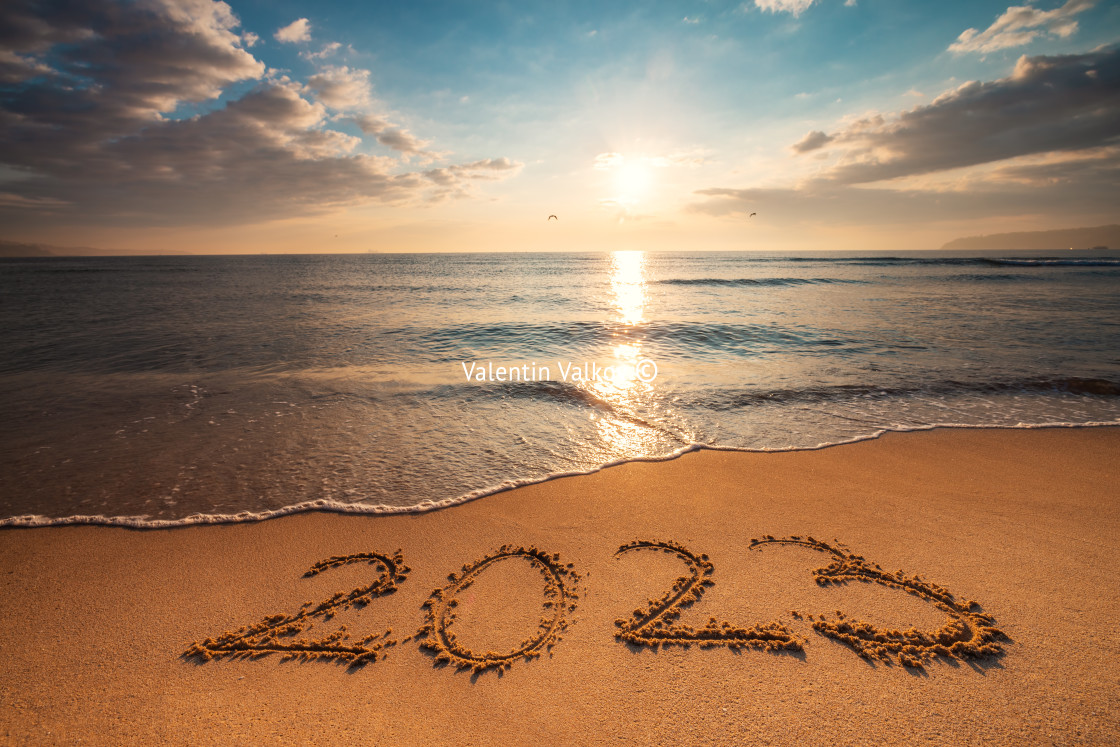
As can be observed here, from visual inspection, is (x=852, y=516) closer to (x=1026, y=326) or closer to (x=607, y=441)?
(x=607, y=441)

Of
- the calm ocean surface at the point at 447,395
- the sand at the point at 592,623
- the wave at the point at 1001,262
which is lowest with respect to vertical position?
the sand at the point at 592,623

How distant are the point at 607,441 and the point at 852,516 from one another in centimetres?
315

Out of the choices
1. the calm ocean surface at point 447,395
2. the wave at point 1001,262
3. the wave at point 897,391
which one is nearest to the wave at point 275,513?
the calm ocean surface at point 447,395

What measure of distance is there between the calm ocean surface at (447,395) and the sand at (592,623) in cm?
91

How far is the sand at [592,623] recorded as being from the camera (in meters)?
2.52

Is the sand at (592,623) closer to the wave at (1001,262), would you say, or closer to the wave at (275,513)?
the wave at (275,513)

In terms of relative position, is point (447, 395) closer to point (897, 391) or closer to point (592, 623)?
point (592, 623)

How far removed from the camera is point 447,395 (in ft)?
28.4

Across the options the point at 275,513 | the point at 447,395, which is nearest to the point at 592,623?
the point at 275,513

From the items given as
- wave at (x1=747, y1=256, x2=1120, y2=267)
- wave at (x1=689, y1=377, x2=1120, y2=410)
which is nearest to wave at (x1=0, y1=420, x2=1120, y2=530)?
wave at (x1=689, y1=377, x2=1120, y2=410)

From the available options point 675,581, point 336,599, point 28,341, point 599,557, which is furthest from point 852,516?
point 28,341

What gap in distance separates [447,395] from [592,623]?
6211 mm

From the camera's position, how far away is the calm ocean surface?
5.44 meters

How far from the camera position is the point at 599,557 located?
3902 mm
